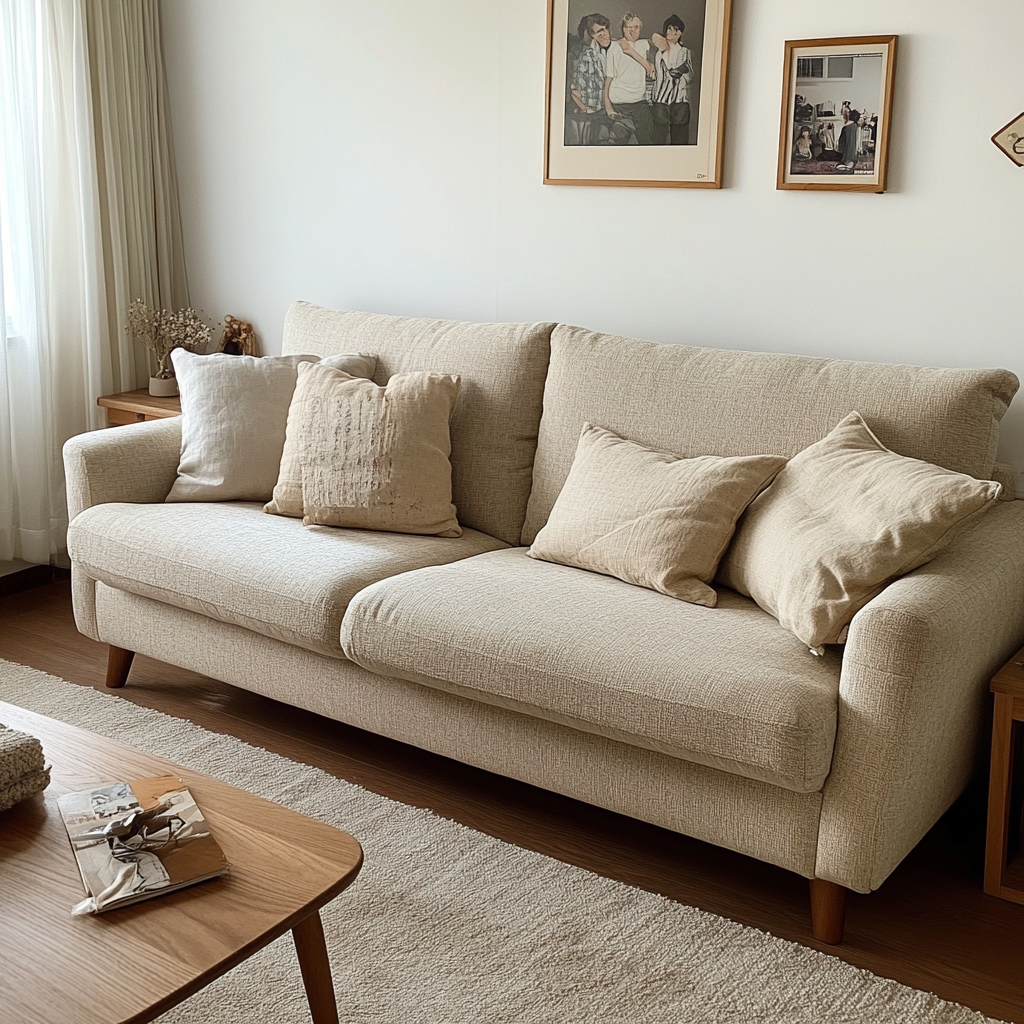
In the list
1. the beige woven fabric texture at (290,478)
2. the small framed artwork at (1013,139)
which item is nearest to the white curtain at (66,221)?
the beige woven fabric texture at (290,478)

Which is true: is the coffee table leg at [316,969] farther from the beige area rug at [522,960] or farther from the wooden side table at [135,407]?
the wooden side table at [135,407]

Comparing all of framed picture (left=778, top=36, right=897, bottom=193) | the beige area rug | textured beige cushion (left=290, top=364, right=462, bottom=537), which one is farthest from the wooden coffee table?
framed picture (left=778, top=36, right=897, bottom=193)

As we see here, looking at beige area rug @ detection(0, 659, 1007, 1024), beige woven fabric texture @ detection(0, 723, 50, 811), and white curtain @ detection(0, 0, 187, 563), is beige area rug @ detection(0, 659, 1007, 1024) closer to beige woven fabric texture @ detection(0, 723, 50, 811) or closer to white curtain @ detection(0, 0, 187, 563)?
beige woven fabric texture @ detection(0, 723, 50, 811)

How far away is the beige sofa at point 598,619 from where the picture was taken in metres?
1.95

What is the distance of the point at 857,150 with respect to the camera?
8.95 feet

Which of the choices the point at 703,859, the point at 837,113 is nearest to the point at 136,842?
the point at 703,859

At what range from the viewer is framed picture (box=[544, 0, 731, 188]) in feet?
9.48

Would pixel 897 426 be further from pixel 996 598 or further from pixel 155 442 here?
pixel 155 442

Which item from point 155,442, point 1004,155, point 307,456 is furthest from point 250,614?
point 1004,155

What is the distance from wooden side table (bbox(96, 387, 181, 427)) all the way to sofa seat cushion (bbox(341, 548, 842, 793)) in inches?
58.8

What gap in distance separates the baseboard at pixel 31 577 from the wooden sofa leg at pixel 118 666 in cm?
95

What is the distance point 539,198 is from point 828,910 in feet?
6.86

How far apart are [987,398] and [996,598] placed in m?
0.48

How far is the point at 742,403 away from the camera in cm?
260
